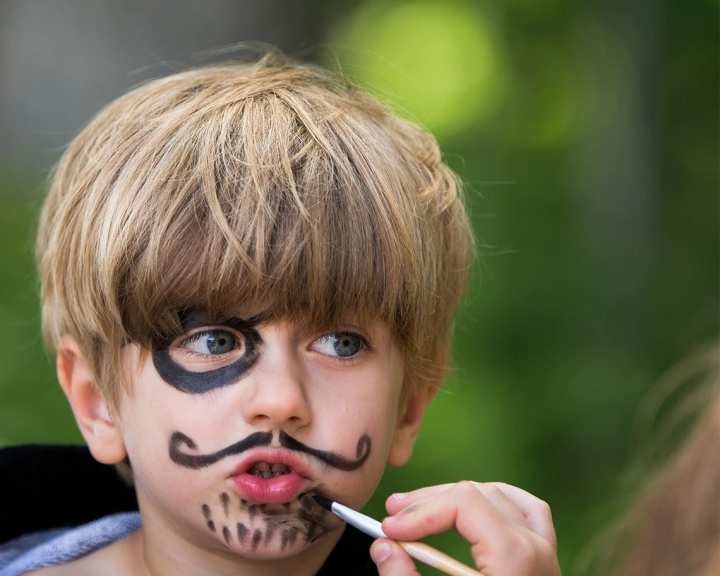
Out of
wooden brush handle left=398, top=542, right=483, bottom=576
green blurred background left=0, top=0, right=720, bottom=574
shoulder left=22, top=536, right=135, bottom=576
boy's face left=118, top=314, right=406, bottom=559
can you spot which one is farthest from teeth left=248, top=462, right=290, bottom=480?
green blurred background left=0, top=0, right=720, bottom=574

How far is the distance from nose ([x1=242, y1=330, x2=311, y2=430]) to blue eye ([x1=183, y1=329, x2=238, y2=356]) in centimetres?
5

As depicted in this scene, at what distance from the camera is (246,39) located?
3689 millimetres

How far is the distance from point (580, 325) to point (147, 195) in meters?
2.47

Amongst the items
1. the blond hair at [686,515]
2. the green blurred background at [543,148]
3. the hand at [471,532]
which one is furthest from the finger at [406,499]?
the green blurred background at [543,148]

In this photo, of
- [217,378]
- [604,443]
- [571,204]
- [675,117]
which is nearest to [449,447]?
[604,443]

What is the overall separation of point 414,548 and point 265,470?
0.28 metres

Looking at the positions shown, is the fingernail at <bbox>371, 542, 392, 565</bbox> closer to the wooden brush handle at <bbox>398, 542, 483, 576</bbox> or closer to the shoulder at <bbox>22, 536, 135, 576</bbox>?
the wooden brush handle at <bbox>398, 542, 483, 576</bbox>

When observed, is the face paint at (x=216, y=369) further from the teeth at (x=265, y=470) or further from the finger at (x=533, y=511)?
the finger at (x=533, y=511)

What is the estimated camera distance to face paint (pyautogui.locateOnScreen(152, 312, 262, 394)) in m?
1.30

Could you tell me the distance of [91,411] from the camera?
152 centimetres

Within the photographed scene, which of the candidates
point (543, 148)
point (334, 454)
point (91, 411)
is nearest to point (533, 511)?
point (334, 454)

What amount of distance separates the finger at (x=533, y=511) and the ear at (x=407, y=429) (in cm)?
28

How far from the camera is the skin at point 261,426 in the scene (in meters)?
1.28

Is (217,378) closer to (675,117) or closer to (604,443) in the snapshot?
(604,443)
